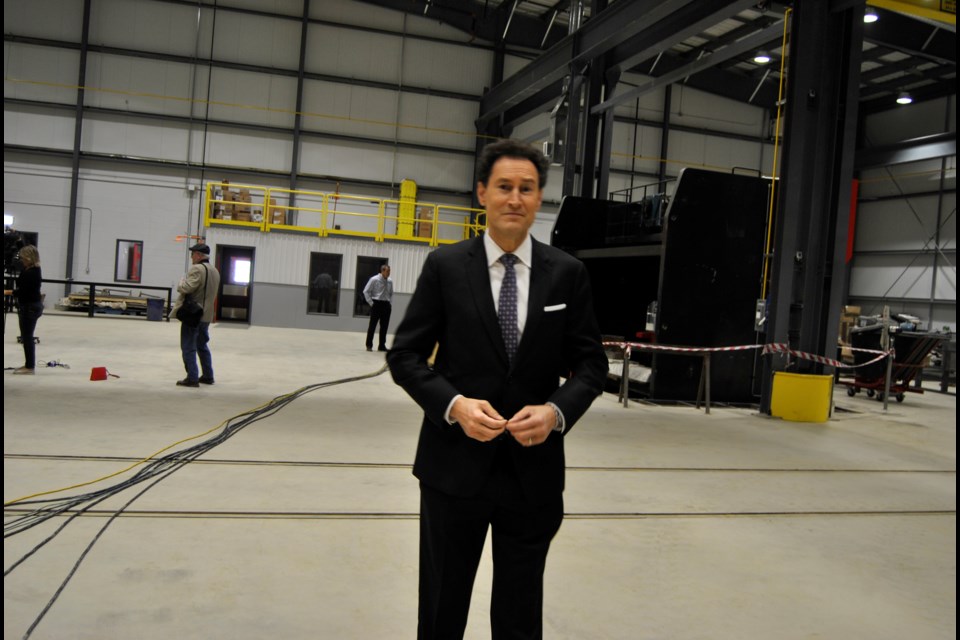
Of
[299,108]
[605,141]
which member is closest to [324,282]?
[299,108]

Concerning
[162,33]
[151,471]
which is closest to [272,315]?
[162,33]

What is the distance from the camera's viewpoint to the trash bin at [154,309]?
63.4 feet

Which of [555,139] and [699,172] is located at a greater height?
[555,139]

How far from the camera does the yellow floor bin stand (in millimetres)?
8984

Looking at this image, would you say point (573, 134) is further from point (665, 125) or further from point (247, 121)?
point (247, 121)

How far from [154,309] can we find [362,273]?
5.57 metres

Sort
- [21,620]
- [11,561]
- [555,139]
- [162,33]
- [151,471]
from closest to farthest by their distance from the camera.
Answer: [21,620] → [11,561] → [151,471] → [555,139] → [162,33]

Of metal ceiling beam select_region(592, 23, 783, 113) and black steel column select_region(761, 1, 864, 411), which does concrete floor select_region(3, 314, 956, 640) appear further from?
metal ceiling beam select_region(592, 23, 783, 113)

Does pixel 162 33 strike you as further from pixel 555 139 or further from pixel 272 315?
A: pixel 555 139

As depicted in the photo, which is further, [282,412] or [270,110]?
[270,110]

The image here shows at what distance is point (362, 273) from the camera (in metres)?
20.3

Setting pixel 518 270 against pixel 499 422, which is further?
pixel 518 270

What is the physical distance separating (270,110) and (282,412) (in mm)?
16594

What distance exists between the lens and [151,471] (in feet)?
16.2
